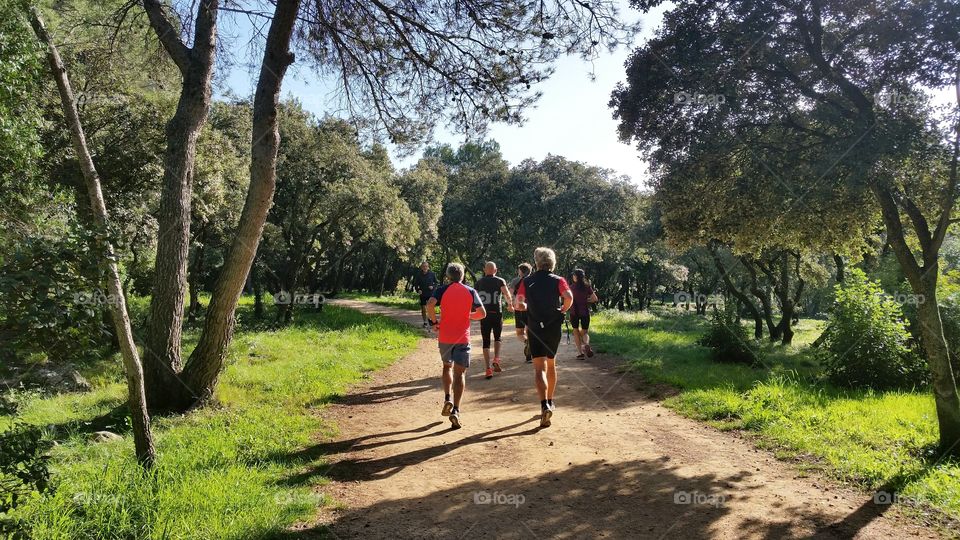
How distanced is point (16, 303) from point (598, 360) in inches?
422

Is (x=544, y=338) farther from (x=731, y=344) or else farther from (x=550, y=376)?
(x=731, y=344)

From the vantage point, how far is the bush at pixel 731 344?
11734 mm

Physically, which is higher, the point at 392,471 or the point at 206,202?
the point at 206,202

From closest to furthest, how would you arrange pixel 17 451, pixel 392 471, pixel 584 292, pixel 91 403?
pixel 17 451 → pixel 392 471 → pixel 91 403 → pixel 584 292

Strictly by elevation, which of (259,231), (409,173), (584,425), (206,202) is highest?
(409,173)

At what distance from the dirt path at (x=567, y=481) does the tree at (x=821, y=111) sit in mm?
2501

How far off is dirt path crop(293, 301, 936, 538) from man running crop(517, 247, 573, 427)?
0.51m

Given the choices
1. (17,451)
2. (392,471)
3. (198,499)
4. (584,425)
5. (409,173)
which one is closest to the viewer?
(17,451)

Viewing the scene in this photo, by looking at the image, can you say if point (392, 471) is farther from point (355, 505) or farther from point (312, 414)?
point (312, 414)

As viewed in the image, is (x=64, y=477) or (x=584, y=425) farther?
(x=584, y=425)

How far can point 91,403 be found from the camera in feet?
25.5

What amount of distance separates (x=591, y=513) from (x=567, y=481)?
632mm

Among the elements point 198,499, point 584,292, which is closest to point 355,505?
point 198,499

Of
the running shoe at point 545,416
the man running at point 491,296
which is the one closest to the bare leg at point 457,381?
the running shoe at point 545,416
